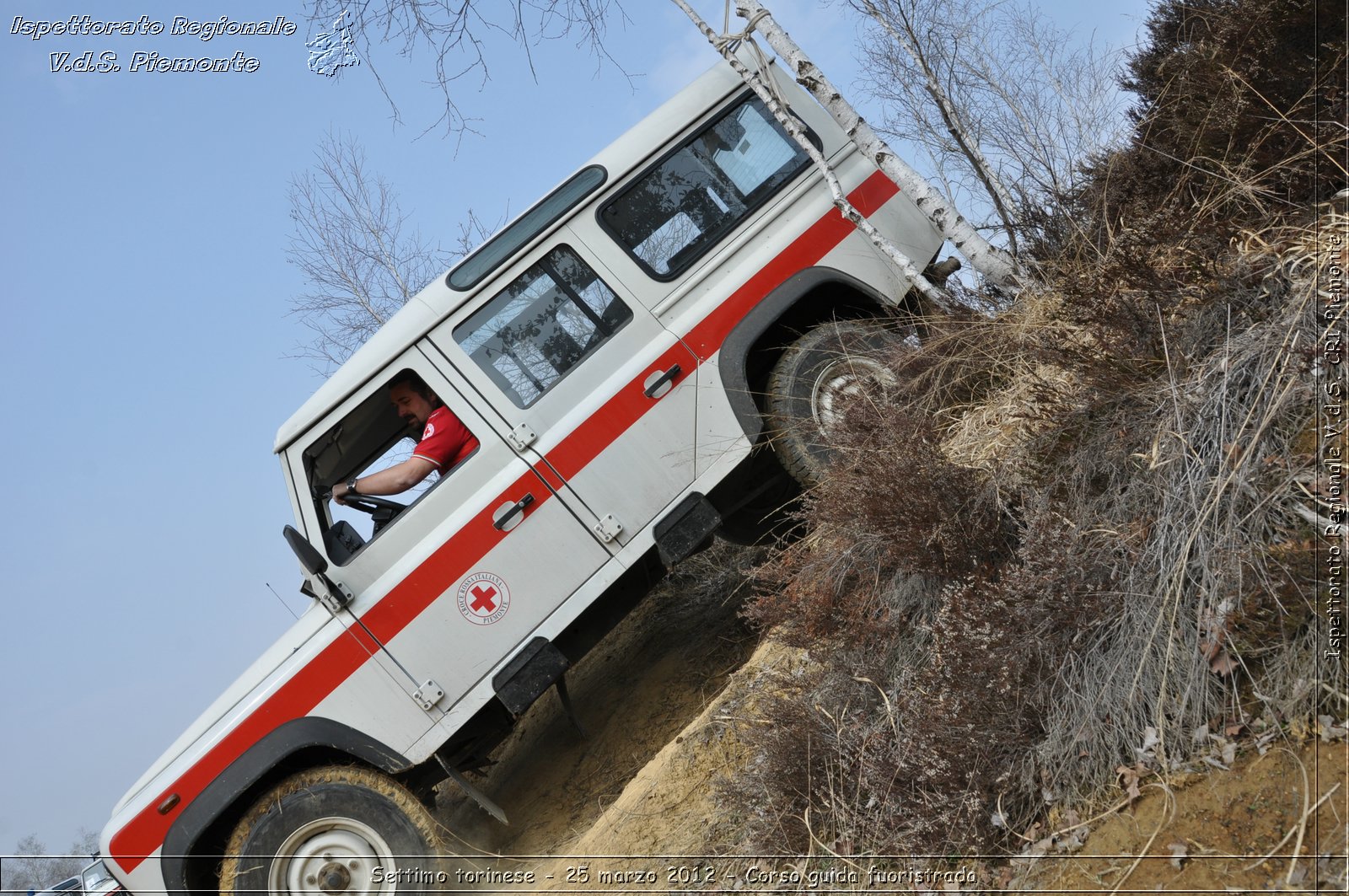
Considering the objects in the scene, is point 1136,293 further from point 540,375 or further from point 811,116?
point 540,375

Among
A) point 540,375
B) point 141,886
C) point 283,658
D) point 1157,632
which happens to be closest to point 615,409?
point 540,375

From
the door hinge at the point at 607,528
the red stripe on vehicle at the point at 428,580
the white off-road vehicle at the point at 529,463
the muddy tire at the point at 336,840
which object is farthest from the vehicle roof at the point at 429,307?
the muddy tire at the point at 336,840

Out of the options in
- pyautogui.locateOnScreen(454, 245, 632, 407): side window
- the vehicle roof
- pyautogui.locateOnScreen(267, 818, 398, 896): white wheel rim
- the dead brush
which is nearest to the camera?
the dead brush

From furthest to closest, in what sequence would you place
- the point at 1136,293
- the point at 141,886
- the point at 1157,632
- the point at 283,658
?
1. the point at 283,658
2. the point at 141,886
3. the point at 1136,293
4. the point at 1157,632

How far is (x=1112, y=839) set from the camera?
2.76 m

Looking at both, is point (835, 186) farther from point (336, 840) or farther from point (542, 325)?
point (336, 840)

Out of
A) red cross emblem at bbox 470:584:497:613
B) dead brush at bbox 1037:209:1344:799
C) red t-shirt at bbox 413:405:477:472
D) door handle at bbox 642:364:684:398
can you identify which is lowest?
dead brush at bbox 1037:209:1344:799

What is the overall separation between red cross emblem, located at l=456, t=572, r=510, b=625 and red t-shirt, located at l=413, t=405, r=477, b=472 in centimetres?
62

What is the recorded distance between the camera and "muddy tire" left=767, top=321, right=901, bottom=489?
503 cm

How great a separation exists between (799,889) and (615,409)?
2410 millimetres

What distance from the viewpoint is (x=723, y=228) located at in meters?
5.23

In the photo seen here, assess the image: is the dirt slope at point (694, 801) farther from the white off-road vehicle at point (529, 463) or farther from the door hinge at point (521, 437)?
the door hinge at point (521, 437)

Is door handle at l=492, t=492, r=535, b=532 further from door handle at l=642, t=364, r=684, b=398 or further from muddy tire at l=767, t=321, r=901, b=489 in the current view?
muddy tire at l=767, t=321, r=901, b=489

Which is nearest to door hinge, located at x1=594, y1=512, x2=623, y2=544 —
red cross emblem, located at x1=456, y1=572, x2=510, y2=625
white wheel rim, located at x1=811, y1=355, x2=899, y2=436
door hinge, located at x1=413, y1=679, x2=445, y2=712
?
red cross emblem, located at x1=456, y1=572, x2=510, y2=625
